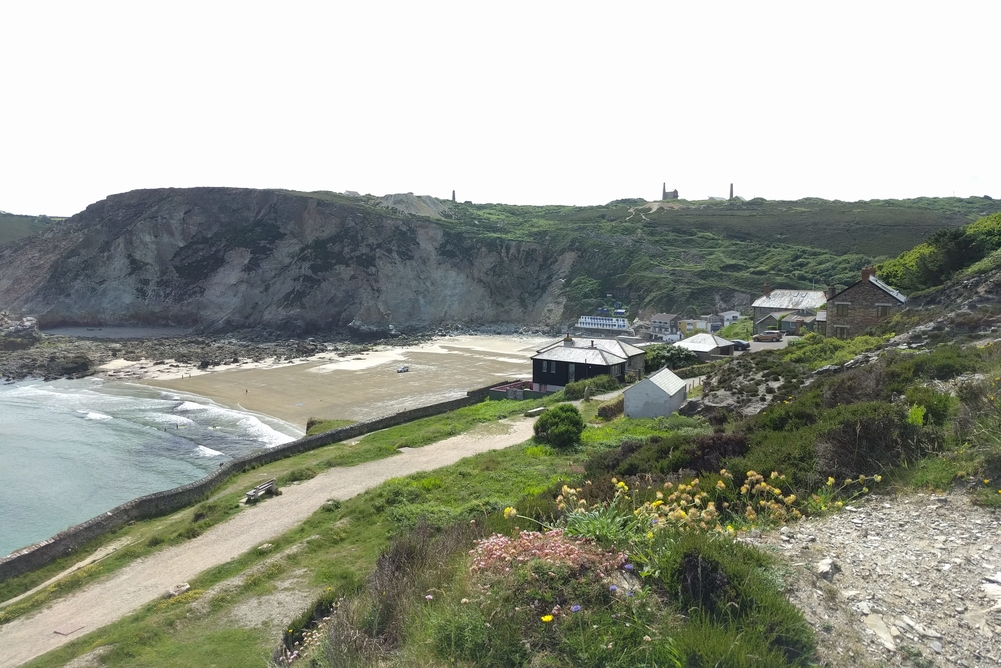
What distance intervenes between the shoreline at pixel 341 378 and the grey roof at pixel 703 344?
13847 millimetres

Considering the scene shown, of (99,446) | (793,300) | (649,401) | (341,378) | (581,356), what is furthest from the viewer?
(793,300)

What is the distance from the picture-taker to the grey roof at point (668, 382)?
23.9 meters

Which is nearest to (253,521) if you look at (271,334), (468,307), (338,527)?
(338,527)

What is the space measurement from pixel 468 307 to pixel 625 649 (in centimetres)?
8349

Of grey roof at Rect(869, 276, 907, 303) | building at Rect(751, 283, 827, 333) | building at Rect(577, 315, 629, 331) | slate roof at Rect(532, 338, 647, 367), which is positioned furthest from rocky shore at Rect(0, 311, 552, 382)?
grey roof at Rect(869, 276, 907, 303)

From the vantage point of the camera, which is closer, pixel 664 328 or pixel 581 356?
pixel 581 356

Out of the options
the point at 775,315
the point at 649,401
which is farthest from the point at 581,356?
the point at 775,315

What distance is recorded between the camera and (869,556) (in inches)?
229

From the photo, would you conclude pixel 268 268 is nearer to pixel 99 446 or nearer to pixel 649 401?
pixel 99 446

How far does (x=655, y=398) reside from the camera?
2386cm

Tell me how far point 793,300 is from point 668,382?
37.3 m

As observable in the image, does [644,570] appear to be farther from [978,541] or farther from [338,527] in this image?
[338,527]

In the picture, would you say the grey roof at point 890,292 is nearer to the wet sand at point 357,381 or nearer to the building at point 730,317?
the wet sand at point 357,381

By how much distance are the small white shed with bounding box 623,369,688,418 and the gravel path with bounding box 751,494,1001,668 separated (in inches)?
656
